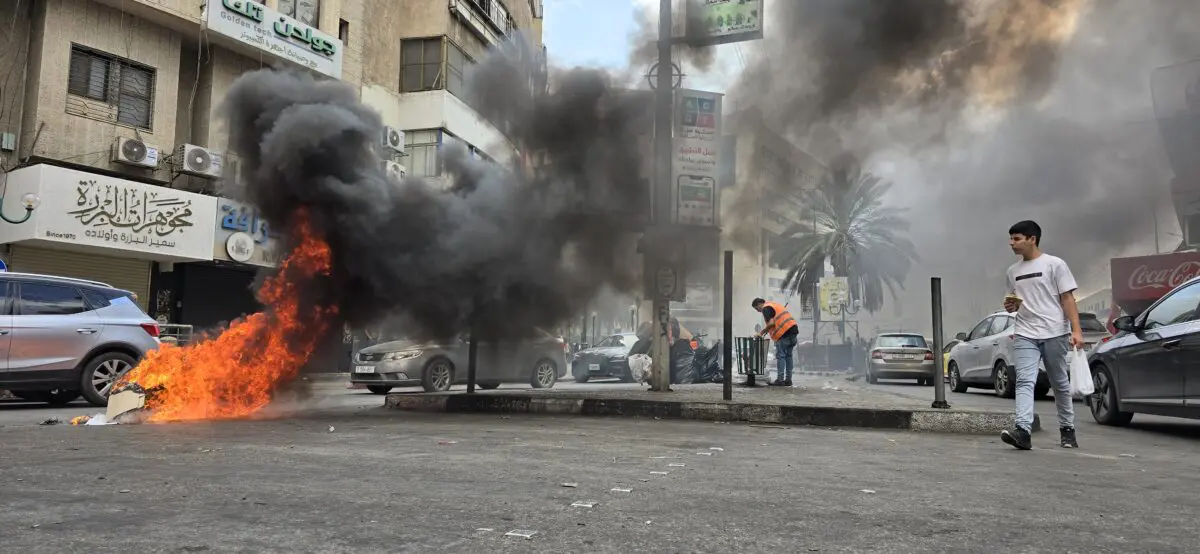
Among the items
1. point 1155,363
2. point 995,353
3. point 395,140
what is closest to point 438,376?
point 995,353

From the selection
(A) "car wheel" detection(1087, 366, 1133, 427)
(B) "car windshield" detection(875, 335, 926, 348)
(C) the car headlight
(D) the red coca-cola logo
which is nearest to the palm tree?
(D) the red coca-cola logo

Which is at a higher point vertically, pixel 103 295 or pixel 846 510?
pixel 103 295

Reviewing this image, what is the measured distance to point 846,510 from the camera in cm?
335

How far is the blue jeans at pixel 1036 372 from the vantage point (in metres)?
5.62

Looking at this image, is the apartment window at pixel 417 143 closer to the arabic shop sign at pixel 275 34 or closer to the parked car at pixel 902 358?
the arabic shop sign at pixel 275 34

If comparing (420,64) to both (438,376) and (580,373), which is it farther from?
(438,376)

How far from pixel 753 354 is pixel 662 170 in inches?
164

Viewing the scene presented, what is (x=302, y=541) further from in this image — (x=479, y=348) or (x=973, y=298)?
(x=973, y=298)

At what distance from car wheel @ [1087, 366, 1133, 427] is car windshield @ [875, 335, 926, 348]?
10702mm

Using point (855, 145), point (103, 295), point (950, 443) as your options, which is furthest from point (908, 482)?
point (103, 295)

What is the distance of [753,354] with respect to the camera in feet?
41.2

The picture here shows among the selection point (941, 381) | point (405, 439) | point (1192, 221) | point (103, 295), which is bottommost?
point (405, 439)

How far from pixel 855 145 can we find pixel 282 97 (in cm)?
646

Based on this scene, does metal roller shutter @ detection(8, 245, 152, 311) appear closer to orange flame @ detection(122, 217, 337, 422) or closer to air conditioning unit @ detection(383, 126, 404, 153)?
air conditioning unit @ detection(383, 126, 404, 153)
